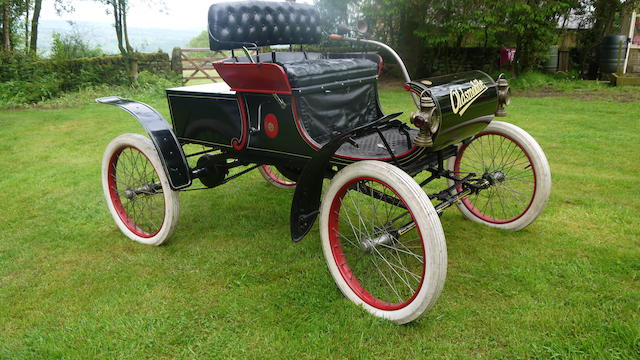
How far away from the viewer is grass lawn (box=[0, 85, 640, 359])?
2383mm

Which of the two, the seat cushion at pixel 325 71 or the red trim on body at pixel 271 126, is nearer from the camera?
the seat cushion at pixel 325 71

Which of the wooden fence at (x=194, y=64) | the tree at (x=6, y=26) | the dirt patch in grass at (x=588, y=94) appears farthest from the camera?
the wooden fence at (x=194, y=64)

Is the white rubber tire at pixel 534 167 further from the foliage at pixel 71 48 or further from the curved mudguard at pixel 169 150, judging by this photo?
the foliage at pixel 71 48

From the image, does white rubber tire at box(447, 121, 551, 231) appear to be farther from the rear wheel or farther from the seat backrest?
the rear wheel

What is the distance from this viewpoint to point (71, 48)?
12.5 m

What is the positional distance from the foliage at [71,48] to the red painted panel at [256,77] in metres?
10.8

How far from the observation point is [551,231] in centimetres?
351

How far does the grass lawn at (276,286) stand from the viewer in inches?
93.8

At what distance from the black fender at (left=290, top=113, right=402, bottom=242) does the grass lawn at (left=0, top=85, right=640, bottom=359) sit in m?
0.40

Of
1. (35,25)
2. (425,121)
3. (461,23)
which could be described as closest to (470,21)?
(461,23)

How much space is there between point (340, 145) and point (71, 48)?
40.7 feet

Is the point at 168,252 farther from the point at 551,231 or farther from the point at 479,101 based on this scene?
the point at 551,231

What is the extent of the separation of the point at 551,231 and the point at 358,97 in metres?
1.76

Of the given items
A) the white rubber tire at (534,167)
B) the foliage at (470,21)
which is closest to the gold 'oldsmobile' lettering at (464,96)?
the white rubber tire at (534,167)
